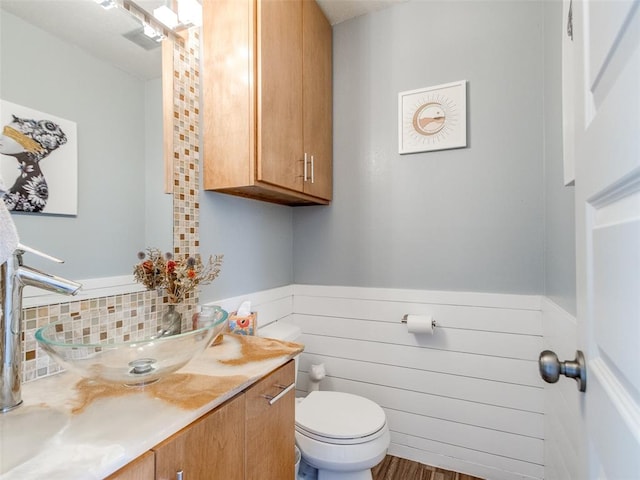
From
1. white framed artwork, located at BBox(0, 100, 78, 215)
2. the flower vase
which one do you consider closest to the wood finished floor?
the flower vase

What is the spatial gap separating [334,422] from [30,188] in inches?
52.6

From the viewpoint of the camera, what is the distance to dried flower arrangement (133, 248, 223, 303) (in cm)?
108

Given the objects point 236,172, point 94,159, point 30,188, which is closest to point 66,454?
point 30,188

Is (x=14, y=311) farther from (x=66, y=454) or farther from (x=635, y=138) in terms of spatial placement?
(x=635, y=138)

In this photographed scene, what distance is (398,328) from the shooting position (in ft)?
5.62

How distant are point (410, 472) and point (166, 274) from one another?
1.55 metres

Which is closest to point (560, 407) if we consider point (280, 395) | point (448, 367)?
point (448, 367)

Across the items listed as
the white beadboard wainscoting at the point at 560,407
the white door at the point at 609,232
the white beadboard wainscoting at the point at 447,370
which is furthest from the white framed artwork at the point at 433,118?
the white door at the point at 609,232

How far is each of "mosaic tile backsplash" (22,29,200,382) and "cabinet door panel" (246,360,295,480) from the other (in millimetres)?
408

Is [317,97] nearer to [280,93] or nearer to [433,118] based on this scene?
[280,93]

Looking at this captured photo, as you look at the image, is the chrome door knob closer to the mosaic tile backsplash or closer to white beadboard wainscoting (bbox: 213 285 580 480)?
white beadboard wainscoting (bbox: 213 285 580 480)

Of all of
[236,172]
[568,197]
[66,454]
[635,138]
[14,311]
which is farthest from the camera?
[236,172]

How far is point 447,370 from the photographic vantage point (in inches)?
63.3

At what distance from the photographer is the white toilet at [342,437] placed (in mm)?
1228
